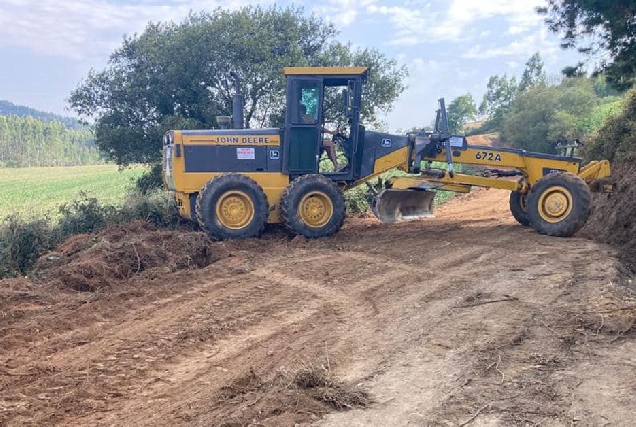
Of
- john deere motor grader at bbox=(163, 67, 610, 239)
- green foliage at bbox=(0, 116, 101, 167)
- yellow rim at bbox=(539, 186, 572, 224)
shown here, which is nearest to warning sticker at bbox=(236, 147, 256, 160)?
john deere motor grader at bbox=(163, 67, 610, 239)

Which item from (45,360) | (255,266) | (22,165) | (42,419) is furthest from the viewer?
(22,165)

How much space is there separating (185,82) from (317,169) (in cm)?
882

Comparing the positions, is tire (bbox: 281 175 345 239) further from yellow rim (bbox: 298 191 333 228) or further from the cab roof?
the cab roof

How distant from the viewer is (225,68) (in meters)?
18.9

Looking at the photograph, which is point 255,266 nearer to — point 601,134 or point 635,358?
point 635,358

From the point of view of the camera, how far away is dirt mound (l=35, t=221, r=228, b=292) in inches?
331

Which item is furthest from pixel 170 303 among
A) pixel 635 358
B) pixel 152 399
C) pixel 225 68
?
pixel 225 68

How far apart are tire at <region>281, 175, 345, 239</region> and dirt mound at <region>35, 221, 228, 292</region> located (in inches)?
53.6

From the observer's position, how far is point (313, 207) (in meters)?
11.0

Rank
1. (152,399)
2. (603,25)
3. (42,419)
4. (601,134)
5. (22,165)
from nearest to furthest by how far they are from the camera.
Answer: (42,419), (152,399), (603,25), (601,134), (22,165)

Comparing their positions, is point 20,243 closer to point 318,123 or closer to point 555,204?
point 318,123

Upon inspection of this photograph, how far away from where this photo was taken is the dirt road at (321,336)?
14.3 ft

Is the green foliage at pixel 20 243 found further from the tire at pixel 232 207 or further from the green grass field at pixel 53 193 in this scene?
the tire at pixel 232 207

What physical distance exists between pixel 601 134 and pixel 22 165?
111298 mm
